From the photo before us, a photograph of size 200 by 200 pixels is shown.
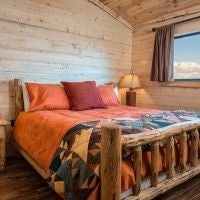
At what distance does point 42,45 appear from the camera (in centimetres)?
287

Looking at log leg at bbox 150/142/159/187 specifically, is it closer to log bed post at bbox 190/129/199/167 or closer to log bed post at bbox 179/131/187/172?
log bed post at bbox 179/131/187/172

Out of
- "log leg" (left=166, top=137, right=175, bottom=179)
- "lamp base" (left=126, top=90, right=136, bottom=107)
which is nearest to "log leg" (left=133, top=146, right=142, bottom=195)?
"log leg" (left=166, top=137, right=175, bottom=179)

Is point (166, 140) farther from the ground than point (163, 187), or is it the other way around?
point (166, 140)

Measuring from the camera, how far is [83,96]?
2.70 m

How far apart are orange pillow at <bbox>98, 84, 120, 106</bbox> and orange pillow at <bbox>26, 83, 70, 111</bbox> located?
58 centimetres

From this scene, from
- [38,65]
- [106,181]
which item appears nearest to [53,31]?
[38,65]

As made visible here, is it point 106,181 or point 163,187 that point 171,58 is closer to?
point 163,187

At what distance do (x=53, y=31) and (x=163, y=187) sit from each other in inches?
92.4

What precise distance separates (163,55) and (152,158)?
218 cm

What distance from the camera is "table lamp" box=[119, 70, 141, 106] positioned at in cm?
354

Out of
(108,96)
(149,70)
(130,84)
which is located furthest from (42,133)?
(149,70)

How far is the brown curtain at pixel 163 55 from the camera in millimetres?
3197

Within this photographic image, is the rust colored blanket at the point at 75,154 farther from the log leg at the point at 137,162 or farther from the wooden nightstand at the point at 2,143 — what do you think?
the wooden nightstand at the point at 2,143

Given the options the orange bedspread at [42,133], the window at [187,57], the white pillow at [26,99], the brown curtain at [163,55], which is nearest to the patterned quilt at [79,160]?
the orange bedspread at [42,133]
